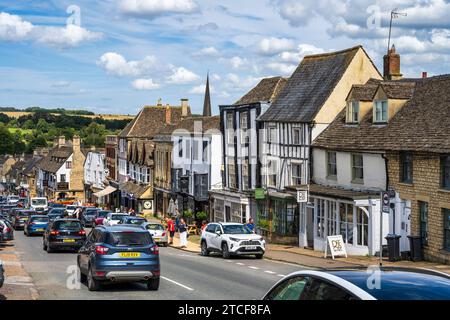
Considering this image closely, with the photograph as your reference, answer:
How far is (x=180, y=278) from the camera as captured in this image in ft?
74.5

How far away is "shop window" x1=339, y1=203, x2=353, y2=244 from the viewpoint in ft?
108

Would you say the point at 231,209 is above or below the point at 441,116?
below

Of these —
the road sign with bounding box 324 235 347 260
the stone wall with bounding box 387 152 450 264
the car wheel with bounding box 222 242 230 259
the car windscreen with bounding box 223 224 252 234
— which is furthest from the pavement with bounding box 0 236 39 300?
the stone wall with bounding box 387 152 450 264

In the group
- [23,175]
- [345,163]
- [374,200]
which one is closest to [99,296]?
[374,200]

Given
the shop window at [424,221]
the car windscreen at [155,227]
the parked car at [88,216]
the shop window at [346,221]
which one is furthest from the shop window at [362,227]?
the parked car at [88,216]

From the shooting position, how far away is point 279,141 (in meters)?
42.2

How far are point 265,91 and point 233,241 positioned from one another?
684 inches

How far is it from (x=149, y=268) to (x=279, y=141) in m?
24.1

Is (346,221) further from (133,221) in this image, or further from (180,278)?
(133,221)

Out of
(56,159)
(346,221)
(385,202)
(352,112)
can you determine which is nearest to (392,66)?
(352,112)

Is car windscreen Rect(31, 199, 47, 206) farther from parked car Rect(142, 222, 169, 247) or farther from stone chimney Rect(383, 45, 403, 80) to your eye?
stone chimney Rect(383, 45, 403, 80)

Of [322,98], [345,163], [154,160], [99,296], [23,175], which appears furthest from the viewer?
[23,175]

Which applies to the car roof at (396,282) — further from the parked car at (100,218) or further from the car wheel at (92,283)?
the parked car at (100,218)
